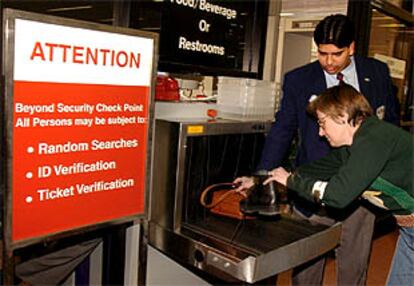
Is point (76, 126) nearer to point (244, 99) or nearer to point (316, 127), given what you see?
point (244, 99)

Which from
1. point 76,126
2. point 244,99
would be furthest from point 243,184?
point 76,126

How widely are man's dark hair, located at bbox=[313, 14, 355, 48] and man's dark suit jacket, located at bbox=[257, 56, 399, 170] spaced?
0.20 meters

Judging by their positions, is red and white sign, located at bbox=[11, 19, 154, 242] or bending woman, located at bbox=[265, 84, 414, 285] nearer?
red and white sign, located at bbox=[11, 19, 154, 242]

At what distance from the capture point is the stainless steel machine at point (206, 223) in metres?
1.54

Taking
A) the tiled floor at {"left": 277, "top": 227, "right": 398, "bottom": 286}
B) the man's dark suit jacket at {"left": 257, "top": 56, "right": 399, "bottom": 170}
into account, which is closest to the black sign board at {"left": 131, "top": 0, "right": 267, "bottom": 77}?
the man's dark suit jacket at {"left": 257, "top": 56, "right": 399, "bottom": 170}

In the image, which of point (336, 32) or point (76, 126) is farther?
point (336, 32)

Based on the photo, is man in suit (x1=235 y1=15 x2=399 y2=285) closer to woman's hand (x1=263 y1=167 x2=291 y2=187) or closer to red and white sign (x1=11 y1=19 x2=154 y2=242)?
woman's hand (x1=263 y1=167 x2=291 y2=187)

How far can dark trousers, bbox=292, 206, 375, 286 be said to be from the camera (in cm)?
210

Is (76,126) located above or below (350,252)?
above

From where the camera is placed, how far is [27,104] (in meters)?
1.18

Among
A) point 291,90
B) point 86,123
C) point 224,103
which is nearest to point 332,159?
point 291,90

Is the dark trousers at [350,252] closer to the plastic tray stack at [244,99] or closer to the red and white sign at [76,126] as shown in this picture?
the plastic tray stack at [244,99]

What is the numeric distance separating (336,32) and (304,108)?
363 millimetres

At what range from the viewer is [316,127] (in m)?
2.04
